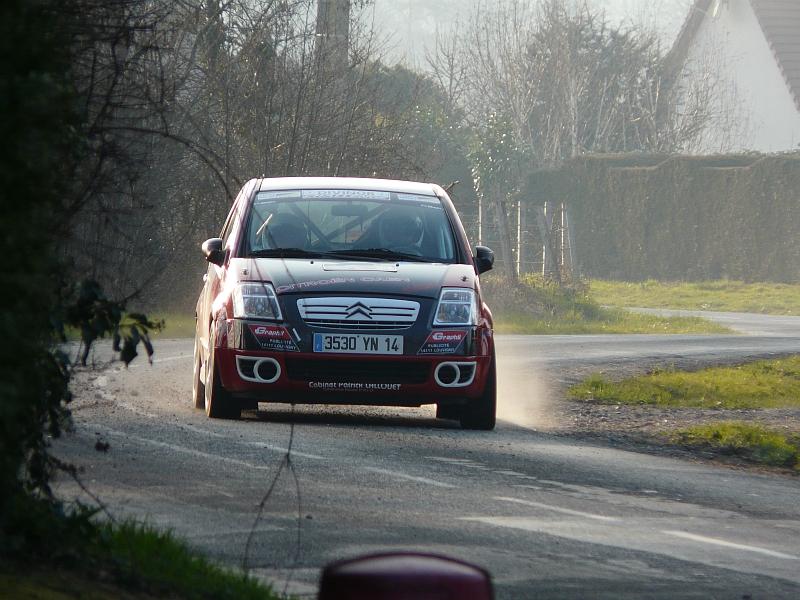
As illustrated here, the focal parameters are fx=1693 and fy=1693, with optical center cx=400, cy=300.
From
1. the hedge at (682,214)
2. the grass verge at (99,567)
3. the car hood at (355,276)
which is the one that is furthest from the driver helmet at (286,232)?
the hedge at (682,214)

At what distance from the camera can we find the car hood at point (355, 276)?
1140 cm

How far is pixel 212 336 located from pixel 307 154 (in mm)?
15458

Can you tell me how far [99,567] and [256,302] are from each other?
613 centimetres

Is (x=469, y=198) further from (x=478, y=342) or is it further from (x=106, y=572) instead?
(x=106, y=572)

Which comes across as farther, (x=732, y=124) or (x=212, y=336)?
(x=732, y=124)

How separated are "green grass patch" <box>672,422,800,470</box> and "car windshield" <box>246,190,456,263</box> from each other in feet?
8.11

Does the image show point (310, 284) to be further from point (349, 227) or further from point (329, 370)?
point (349, 227)

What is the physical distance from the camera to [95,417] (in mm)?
11680

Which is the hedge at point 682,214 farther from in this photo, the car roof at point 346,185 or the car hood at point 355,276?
the car hood at point 355,276

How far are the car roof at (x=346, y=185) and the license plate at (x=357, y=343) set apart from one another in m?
2.03

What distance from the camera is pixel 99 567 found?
5.34 m

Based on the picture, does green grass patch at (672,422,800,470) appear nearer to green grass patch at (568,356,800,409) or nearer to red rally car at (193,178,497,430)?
red rally car at (193,178,497,430)

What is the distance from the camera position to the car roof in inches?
514

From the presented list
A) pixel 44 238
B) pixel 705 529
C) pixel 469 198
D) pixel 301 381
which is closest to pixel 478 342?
pixel 301 381
